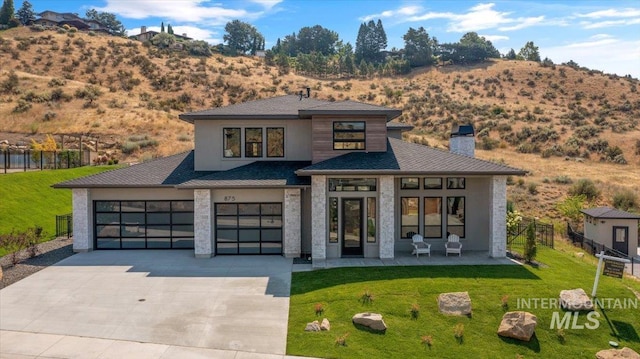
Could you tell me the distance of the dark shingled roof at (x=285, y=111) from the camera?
1789cm

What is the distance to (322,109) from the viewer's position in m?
17.8

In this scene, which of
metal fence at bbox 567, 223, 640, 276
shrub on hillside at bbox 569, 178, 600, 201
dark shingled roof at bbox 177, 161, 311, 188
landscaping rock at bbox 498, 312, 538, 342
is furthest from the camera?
shrub on hillside at bbox 569, 178, 600, 201

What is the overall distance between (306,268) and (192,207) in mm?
6605

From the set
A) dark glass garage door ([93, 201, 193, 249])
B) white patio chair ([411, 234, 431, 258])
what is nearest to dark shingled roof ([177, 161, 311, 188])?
dark glass garage door ([93, 201, 193, 249])

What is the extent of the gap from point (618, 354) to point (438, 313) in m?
4.39

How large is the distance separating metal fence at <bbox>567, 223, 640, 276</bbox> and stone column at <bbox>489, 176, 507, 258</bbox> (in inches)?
283

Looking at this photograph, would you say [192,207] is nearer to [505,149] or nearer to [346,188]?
[346,188]

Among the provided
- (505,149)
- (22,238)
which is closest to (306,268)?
(22,238)

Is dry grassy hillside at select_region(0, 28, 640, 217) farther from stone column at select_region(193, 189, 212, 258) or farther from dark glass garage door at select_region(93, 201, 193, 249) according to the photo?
stone column at select_region(193, 189, 212, 258)

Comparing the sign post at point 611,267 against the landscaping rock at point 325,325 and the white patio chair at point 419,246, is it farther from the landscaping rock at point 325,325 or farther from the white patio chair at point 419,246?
the landscaping rock at point 325,325

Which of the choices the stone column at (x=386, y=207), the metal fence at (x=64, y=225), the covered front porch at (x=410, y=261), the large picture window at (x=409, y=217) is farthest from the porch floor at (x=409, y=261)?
the metal fence at (x=64, y=225)

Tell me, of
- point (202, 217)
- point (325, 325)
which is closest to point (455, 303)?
point (325, 325)

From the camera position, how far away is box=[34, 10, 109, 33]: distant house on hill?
9831 cm

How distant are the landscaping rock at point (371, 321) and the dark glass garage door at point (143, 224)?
1059 centimetres
